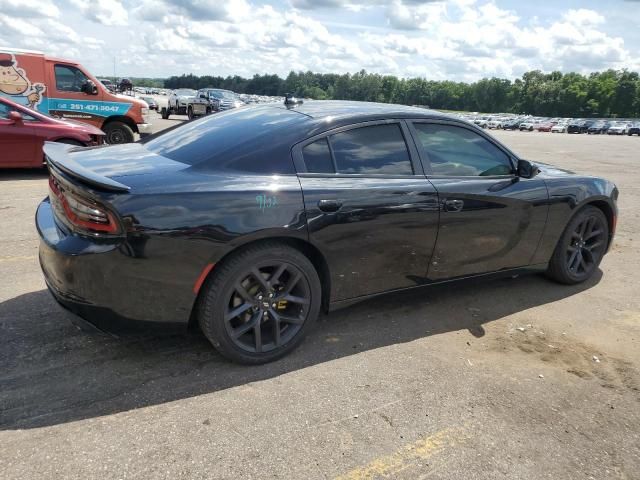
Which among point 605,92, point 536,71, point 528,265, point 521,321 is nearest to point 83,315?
point 521,321

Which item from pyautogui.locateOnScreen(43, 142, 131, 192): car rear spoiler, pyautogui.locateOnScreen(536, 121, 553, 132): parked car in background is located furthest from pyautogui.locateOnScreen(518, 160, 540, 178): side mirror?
pyautogui.locateOnScreen(536, 121, 553, 132): parked car in background

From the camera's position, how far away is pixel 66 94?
37.1 feet

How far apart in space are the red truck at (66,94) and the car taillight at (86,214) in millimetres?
9556

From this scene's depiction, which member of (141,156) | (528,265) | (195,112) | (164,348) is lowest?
(195,112)

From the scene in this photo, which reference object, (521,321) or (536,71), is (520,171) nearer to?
(521,321)

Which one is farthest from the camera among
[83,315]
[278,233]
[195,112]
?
[195,112]

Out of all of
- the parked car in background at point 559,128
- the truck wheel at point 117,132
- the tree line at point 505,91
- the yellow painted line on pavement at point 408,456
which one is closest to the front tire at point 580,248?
the yellow painted line on pavement at point 408,456

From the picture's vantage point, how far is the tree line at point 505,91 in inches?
4161

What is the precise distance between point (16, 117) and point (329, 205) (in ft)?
25.0

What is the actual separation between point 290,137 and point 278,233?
25.9 inches

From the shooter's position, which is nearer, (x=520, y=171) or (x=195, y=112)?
(x=520, y=171)

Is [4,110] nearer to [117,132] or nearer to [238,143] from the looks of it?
[117,132]

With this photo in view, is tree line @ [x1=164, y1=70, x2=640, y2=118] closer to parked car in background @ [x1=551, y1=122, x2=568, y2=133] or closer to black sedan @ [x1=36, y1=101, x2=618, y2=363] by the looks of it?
parked car in background @ [x1=551, y1=122, x2=568, y2=133]

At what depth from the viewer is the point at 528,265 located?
4398 millimetres
